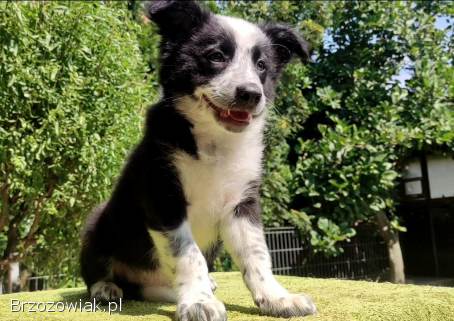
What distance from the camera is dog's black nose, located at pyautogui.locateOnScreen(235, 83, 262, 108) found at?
7.17 feet

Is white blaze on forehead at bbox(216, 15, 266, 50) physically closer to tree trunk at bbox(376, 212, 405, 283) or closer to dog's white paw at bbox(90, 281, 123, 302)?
dog's white paw at bbox(90, 281, 123, 302)

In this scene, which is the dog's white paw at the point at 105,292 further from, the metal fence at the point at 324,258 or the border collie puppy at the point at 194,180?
the metal fence at the point at 324,258

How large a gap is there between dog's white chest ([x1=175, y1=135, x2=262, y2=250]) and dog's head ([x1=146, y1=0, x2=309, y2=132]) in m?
0.15

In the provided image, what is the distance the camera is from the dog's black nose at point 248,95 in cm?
219

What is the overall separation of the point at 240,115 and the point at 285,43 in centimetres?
73

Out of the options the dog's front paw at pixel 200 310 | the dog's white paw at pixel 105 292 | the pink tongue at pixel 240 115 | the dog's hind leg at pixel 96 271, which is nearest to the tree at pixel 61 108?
the dog's hind leg at pixel 96 271

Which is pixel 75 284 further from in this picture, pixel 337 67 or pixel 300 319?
pixel 337 67

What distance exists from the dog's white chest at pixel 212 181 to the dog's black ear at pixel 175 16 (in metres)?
0.61

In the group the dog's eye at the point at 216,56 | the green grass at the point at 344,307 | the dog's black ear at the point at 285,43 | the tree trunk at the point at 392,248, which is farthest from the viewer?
the tree trunk at the point at 392,248

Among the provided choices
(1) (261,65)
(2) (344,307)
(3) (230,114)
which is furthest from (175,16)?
(2) (344,307)

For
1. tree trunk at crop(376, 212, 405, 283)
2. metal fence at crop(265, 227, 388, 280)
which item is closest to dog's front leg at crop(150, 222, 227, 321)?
metal fence at crop(265, 227, 388, 280)

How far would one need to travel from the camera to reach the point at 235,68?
233cm

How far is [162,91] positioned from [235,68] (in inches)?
15.7

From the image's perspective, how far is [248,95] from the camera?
219cm
